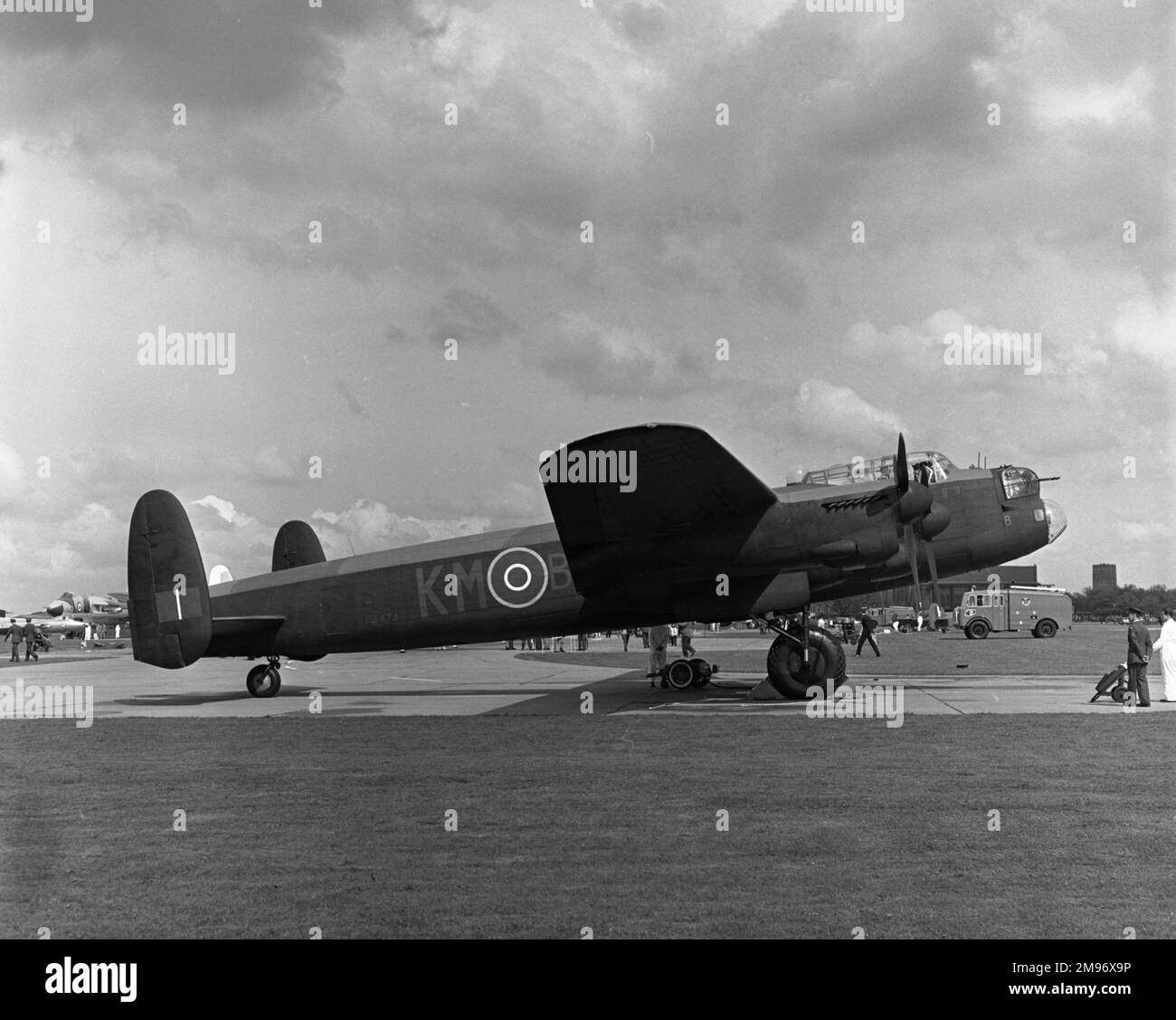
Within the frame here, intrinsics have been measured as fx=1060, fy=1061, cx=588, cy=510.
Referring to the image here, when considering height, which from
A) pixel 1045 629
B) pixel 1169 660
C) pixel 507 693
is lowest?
pixel 1045 629

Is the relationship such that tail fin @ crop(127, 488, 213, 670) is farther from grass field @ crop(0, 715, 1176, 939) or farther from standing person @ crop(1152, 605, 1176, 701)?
standing person @ crop(1152, 605, 1176, 701)

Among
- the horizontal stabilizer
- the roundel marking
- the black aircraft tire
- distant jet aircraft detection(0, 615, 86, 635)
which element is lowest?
the black aircraft tire

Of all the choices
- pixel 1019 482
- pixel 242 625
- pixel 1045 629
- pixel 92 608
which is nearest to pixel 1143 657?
pixel 1019 482

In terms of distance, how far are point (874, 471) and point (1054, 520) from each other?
11.2 feet

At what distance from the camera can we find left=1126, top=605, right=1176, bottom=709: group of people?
1691cm

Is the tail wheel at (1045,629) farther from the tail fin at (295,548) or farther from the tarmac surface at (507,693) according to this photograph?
the tail fin at (295,548)

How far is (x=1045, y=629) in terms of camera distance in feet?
186

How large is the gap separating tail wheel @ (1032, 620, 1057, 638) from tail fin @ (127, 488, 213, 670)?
158 ft

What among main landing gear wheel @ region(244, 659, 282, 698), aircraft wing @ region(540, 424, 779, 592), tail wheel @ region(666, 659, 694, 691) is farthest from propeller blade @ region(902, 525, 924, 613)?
main landing gear wheel @ region(244, 659, 282, 698)

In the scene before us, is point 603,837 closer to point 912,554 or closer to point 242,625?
point 912,554

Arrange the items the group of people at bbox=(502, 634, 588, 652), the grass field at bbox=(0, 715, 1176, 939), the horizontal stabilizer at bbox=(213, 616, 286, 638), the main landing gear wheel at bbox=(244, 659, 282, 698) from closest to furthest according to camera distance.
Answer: the grass field at bbox=(0, 715, 1176, 939) → the horizontal stabilizer at bbox=(213, 616, 286, 638) → the main landing gear wheel at bbox=(244, 659, 282, 698) → the group of people at bbox=(502, 634, 588, 652)

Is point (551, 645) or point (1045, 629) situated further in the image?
point (551, 645)

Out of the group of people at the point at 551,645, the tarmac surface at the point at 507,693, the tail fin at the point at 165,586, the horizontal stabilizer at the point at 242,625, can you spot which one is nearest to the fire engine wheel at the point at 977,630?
the group of people at the point at 551,645

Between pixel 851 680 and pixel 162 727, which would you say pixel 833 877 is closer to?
pixel 162 727
